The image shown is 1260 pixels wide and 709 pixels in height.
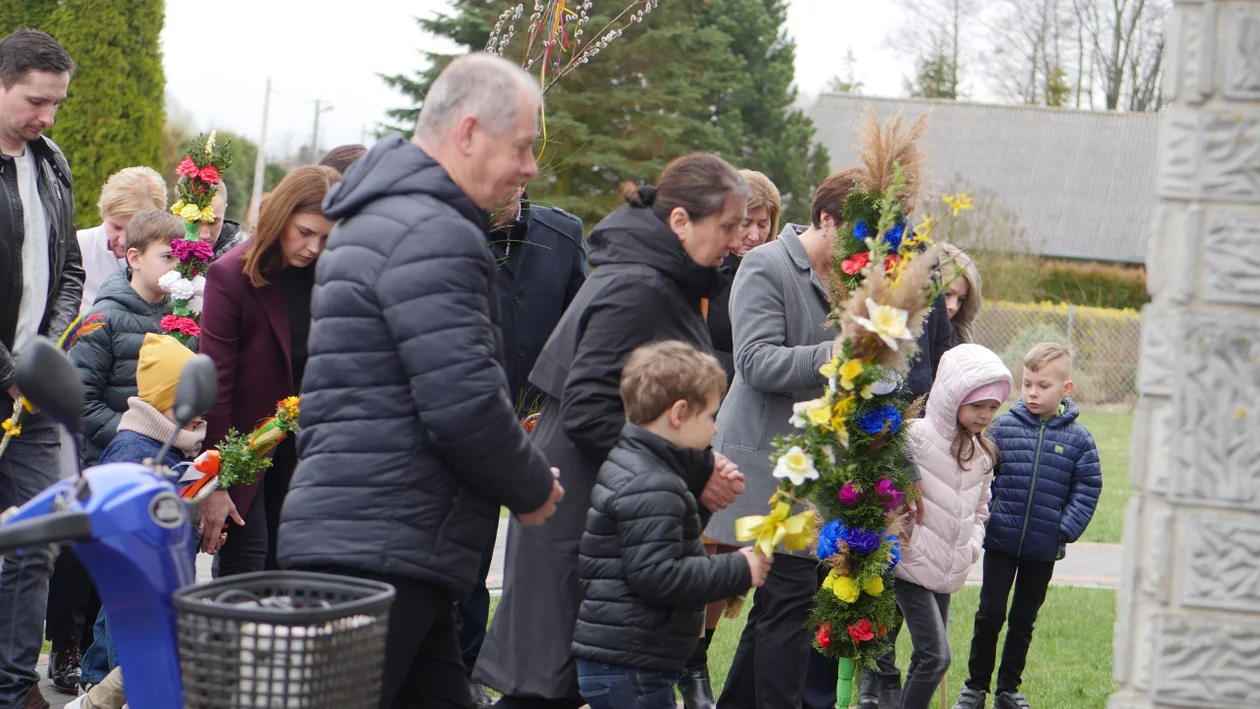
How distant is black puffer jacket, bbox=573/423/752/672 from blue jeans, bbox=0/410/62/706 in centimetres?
226

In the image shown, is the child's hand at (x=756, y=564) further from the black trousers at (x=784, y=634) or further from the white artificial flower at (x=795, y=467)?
the black trousers at (x=784, y=634)

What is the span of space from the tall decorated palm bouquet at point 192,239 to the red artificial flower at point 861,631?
109 inches

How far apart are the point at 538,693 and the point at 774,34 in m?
36.6

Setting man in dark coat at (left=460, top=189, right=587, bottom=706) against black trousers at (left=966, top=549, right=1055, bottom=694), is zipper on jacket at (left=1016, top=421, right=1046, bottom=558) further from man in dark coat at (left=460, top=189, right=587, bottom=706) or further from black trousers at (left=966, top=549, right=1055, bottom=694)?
man in dark coat at (left=460, top=189, right=587, bottom=706)

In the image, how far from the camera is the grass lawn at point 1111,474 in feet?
39.3

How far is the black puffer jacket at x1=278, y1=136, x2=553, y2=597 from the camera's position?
319 centimetres

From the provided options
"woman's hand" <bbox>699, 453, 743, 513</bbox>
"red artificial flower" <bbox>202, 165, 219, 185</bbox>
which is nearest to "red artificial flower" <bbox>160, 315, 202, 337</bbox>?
"red artificial flower" <bbox>202, 165, 219, 185</bbox>

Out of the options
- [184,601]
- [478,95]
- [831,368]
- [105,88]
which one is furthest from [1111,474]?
[184,601]

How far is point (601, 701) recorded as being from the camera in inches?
155

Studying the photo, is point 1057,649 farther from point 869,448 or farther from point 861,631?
point 869,448

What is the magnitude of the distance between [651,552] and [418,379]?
941 mm

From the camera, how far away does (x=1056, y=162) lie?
48156 millimetres

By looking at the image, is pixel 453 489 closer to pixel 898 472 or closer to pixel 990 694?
pixel 898 472

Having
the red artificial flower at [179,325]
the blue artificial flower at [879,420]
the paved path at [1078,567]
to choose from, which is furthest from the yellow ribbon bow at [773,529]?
the paved path at [1078,567]
